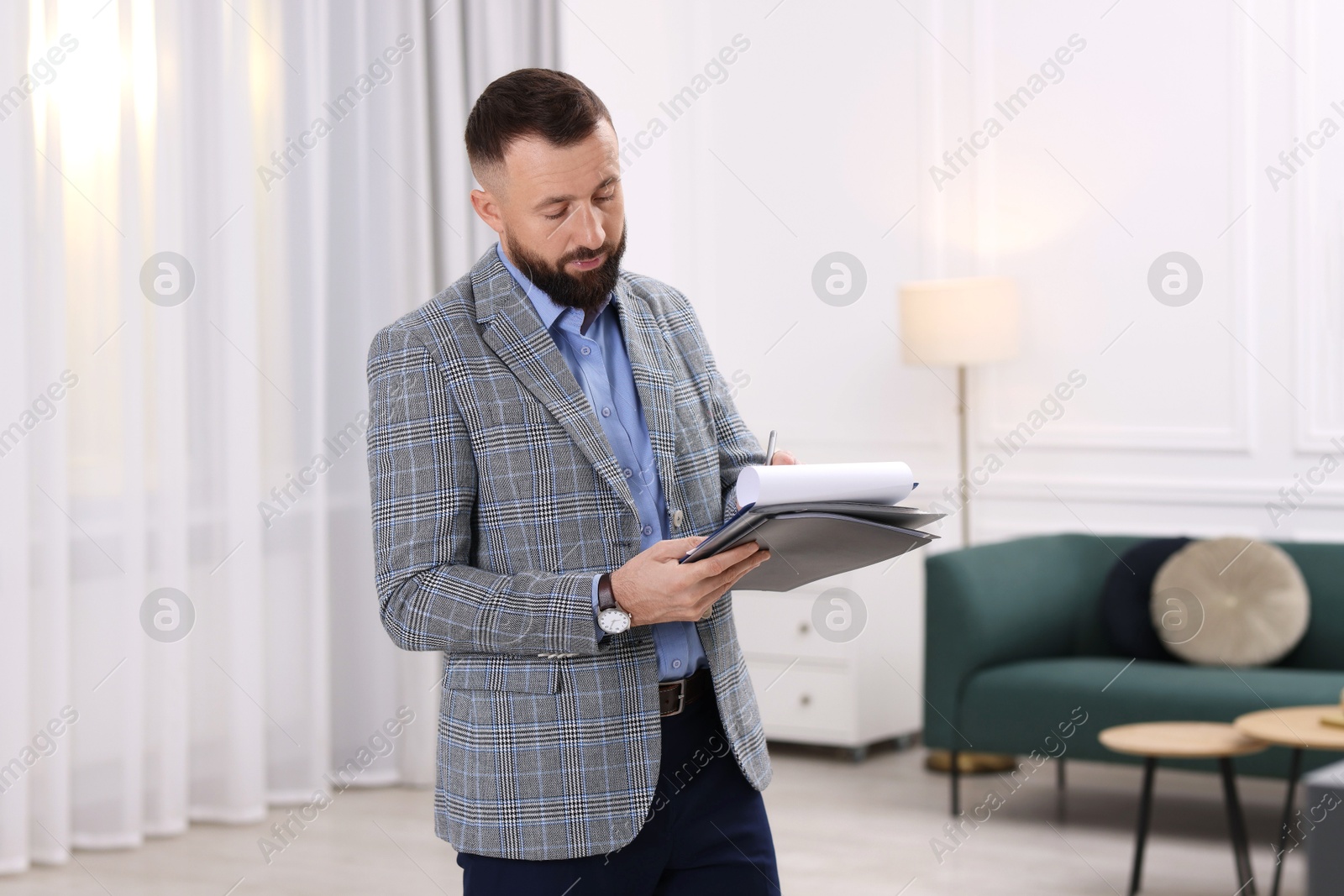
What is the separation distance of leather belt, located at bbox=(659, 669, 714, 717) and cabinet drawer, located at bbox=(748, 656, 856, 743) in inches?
122

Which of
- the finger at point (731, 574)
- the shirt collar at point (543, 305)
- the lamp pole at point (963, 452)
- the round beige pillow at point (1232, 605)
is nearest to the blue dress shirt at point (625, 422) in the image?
the shirt collar at point (543, 305)

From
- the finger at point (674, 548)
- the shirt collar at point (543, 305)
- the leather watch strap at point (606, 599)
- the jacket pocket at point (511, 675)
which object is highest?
the shirt collar at point (543, 305)

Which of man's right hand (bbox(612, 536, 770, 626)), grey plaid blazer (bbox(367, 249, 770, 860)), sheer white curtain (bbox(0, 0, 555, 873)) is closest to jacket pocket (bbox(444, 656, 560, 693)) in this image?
grey plaid blazer (bbox(367, 249, 770, 860))

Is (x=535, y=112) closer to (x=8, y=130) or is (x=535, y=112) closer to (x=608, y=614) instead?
(x=608, y=614)

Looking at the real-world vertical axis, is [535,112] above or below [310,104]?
below

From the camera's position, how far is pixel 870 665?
4.54 metres

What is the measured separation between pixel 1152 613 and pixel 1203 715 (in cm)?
52

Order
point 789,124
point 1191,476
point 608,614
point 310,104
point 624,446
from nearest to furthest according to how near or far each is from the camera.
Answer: point 608,614 → point 624,446 → point 310,104 → point 1191,476 → point 789,124

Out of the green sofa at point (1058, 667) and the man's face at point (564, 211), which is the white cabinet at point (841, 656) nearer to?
the green sofa at point (1058, 667)

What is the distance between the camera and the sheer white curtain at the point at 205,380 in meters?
3.49

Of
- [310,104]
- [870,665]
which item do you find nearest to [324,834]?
[870,665]

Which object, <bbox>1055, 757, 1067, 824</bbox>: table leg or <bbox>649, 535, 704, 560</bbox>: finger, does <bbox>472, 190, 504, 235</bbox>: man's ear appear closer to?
<bbox>649, 535, 704, 560</bbox>: finger

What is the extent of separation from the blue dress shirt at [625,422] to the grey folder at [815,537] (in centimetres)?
10

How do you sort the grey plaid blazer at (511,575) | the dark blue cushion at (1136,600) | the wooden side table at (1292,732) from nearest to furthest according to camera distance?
the grey plaid blazer at (511,575) < the wooden side table at (1292,732) < the dark blue cushion at (1136,600)
